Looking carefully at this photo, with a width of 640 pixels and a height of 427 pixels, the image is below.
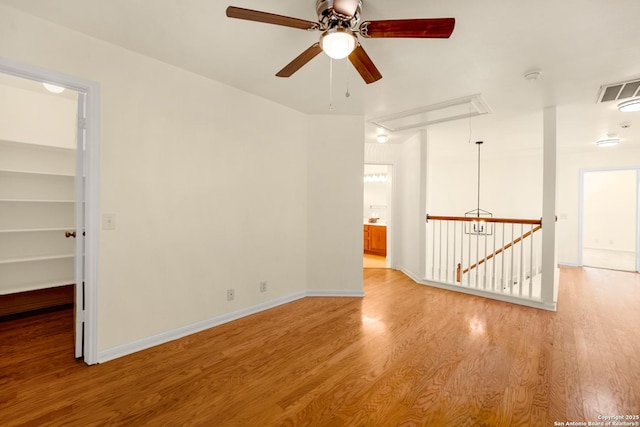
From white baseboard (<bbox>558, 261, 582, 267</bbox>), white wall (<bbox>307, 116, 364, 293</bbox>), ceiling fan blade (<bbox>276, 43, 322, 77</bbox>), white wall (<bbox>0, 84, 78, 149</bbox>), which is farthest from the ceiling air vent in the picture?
white wall (<bbox>0, 84, 78, 149</bbox>)

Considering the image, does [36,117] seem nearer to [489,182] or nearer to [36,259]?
[36,259]

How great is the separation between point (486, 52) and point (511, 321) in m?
2.75

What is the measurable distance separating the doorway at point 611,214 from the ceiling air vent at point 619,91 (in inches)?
248

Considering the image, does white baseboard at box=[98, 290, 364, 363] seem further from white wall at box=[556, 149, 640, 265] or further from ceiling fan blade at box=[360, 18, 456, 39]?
white wall at box=[556, 149, 640, 265]

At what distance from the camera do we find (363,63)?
1884 mm

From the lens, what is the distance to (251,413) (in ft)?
5.50

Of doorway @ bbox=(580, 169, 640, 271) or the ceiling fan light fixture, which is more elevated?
the ceiling fan light fixture

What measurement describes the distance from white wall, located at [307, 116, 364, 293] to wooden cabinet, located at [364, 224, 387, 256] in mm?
3556

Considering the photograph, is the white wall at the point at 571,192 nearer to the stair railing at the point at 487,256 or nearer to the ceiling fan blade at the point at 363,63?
the stair railing at the point at 487,256

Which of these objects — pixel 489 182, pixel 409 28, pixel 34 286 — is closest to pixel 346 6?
pixel 409 28

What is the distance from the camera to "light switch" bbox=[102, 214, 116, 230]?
222 cm

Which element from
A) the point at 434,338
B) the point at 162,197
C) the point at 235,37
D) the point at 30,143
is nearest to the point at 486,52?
the point at 235,37

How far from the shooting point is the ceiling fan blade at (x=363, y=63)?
1751mm

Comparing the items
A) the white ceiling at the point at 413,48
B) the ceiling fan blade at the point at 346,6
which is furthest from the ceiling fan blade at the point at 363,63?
the white ceiling at the point at 413,48
